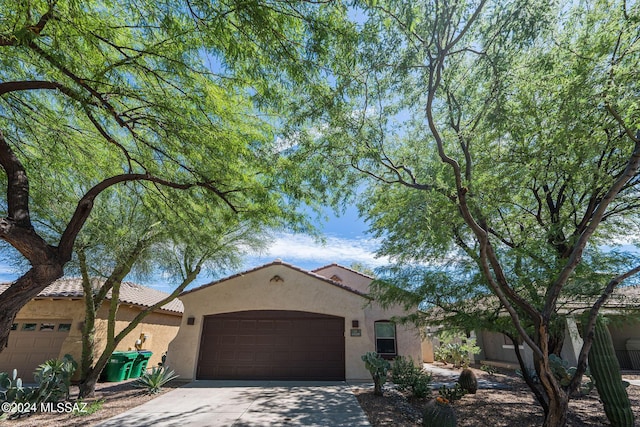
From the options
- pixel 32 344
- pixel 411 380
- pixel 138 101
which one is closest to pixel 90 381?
pixel 32 344

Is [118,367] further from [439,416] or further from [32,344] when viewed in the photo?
[439,416]

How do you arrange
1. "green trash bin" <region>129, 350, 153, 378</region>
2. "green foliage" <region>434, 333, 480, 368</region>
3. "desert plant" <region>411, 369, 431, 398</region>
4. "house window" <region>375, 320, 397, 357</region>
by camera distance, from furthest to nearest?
1. "green foliage" <region>434, 333, 480, 368</region>
2. "house window" <region>375, 320, 397, 357</region>
3. "green trash bin" <region>129, 350, 153, 378</region>
4. "desert plant" <region>411, 369, 431, 398</region>

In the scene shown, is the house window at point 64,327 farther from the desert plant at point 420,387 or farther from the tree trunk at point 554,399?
the tree trunk at point 554,399

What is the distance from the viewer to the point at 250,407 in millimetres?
7348

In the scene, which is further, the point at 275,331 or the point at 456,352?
the point at 456,352

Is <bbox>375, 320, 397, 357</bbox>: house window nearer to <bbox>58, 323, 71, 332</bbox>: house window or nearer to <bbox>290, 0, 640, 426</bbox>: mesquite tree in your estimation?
<bbox>290, 0, 640, 426</bbox>: mesquite tree

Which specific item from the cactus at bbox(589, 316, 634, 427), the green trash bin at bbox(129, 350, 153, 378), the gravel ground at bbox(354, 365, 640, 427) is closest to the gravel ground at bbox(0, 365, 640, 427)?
the gravel ground at bbox(354, 365, 640, 427)

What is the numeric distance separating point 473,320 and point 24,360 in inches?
622

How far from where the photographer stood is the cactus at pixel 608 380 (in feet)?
19.0

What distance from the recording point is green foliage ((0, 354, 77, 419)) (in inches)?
252

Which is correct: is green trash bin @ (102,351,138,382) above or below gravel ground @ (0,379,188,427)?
above

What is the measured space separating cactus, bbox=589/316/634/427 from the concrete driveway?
5.01 meters

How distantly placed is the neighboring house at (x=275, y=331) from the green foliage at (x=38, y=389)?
4414 mm

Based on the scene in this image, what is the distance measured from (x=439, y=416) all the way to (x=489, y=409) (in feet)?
10.1
